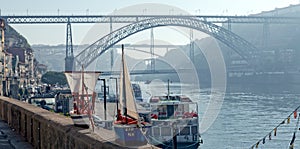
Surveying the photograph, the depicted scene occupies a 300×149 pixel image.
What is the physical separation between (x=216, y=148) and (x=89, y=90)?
9.96 m

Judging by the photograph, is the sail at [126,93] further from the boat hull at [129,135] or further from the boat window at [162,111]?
the boat window at [162,111]

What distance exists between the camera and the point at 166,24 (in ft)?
149

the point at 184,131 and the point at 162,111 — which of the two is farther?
the point at 162,111

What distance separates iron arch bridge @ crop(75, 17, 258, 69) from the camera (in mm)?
40406

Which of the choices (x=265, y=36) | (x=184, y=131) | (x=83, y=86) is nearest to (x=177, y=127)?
(x=184, y=131)

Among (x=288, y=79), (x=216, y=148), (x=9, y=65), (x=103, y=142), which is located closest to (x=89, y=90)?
(x=103, y=142)

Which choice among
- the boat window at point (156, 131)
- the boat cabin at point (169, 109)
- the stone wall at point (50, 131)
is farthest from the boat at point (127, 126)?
the boat cabin at point (169, 109)

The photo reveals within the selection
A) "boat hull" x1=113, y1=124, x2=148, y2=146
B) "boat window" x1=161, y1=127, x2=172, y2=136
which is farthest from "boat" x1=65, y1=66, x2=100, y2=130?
"boat window" x1=161, y1=127, x2=172, y2=136

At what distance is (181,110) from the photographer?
50.1 feet

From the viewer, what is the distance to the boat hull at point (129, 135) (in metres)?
2.76

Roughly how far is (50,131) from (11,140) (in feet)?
4.51

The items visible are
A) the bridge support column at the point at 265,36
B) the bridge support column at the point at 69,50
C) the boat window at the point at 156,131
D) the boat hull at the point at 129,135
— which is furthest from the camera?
the bridge support column at the point at 265,36

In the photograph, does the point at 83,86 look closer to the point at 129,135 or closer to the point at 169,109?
the point at 129,135

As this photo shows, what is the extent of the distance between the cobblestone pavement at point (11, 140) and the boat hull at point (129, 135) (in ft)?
4.67
